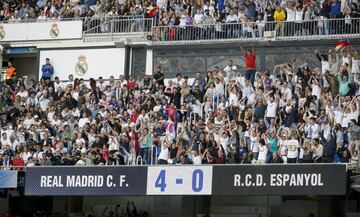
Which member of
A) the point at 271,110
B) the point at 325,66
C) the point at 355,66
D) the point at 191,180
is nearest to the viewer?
the point at 191,180

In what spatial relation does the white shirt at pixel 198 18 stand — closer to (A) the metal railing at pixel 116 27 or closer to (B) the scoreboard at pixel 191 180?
(A) the metal railing at pixel 116 27

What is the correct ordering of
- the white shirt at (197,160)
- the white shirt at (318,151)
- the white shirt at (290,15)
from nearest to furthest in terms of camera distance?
the white shirt at (318,151)
the white shirt at (197,160)
the white shirt at (290,15)

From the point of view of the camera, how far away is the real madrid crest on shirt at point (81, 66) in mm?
42094

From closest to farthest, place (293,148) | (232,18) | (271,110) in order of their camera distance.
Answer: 1. (293,148)
2. (271,110)
3. (232,18)

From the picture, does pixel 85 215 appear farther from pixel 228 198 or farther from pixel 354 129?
pixel 354 129

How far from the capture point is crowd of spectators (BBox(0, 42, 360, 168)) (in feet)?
106

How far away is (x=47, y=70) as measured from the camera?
41.9 meters

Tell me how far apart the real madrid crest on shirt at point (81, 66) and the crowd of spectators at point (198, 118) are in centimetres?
217

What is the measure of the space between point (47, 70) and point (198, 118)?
27.9 ft

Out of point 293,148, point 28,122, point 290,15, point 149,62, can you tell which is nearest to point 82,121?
point 28,122

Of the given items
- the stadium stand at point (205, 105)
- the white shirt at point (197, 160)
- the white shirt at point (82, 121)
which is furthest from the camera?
the white shirt at point (82, 121)

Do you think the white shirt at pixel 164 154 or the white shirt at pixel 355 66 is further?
the white shirt at pixel 355 66

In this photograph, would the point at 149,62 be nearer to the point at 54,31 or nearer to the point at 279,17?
the point at 54,31

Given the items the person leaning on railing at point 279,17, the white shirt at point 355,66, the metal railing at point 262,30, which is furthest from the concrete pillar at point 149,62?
the white shirt at point 355,66
